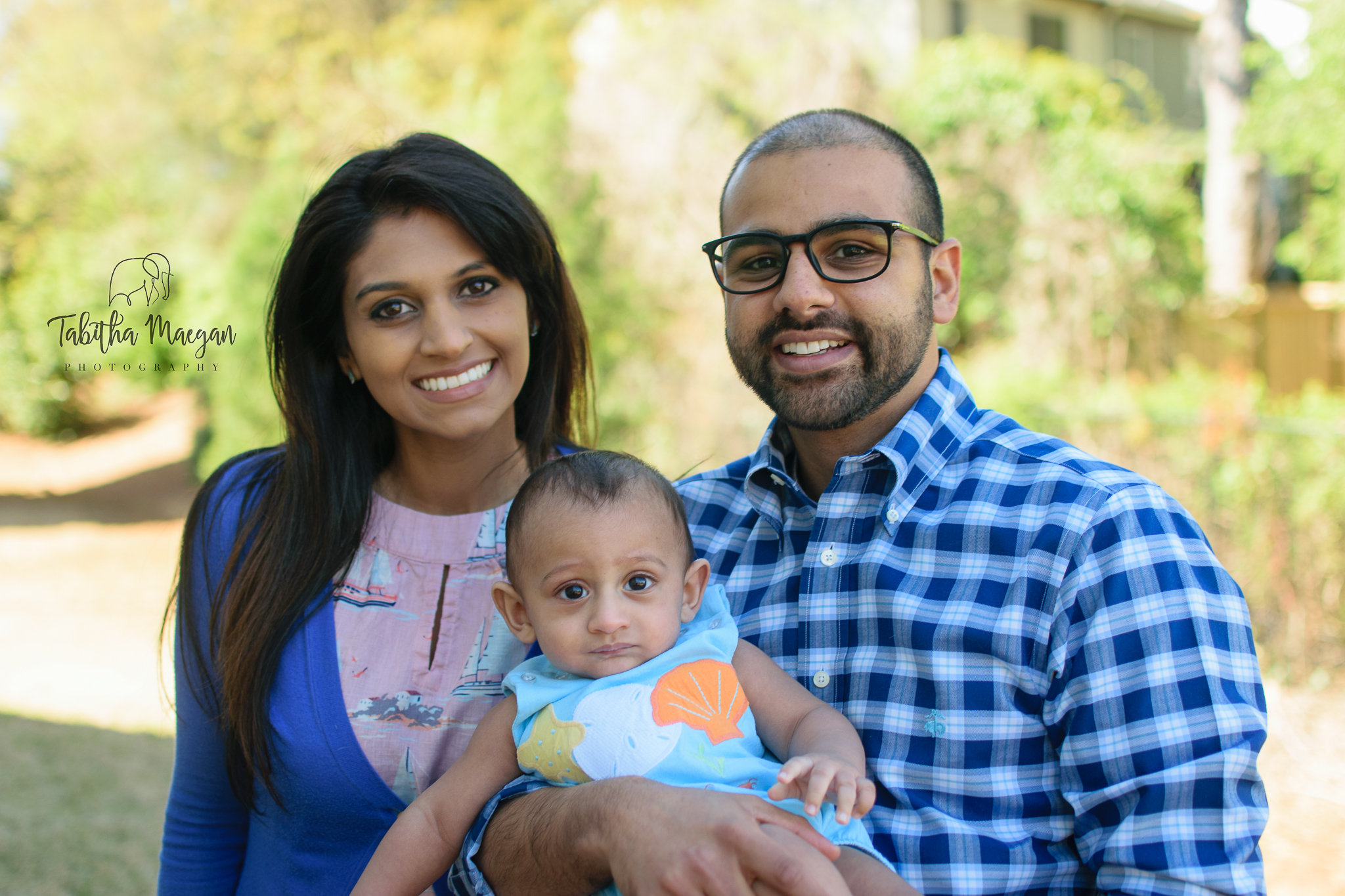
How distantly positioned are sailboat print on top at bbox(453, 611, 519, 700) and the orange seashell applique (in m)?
0.51

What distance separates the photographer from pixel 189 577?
248 cm

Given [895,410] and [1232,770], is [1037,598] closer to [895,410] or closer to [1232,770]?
[1232,770]

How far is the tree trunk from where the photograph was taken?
11500mm

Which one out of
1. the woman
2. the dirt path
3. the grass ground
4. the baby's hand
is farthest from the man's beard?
the grass ground

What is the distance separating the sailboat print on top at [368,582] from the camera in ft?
7.99

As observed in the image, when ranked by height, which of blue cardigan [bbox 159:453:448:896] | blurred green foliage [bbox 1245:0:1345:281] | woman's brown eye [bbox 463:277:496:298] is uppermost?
blurred green foliage [bbox 1245:0:1345:281]

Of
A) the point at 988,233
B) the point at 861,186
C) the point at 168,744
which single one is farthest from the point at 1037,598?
the point at 988,233

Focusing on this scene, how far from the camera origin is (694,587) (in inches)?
85.9

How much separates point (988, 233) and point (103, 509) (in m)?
13.0

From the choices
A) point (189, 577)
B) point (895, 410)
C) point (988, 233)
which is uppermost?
point (988, 233)

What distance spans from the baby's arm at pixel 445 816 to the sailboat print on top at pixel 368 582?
482 millimetres

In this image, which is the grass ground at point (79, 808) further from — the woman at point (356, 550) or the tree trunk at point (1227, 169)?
the tree trunk at point (1227, 169)

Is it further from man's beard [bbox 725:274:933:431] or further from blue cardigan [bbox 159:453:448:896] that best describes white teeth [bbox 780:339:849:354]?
blue cardigan [bbox 159:453:448:896]

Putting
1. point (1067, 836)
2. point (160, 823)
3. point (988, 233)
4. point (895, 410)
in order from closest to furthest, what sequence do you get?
point (1067, 836), point (895, 410), point (160, 823), point (988, 233)
